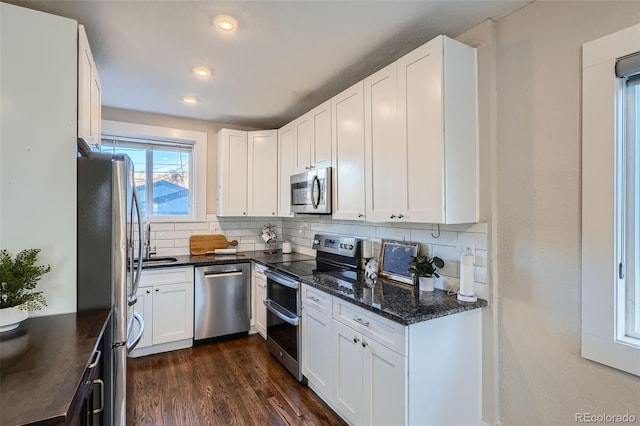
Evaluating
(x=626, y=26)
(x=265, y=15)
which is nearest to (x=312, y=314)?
(x=265, y=15)

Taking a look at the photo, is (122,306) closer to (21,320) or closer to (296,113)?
(21,320)

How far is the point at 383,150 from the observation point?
2160mm

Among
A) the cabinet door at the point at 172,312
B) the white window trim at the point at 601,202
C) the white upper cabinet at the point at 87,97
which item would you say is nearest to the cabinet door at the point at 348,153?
the white window trim at the point at 601,202

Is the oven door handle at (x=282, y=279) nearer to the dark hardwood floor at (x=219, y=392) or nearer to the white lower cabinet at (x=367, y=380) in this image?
the white lower cabinet at (x=367, y=380)

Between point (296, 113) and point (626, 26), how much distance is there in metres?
2.80

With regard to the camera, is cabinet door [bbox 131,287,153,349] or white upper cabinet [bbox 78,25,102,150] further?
cabinet door [bbox 131,287,153,349]

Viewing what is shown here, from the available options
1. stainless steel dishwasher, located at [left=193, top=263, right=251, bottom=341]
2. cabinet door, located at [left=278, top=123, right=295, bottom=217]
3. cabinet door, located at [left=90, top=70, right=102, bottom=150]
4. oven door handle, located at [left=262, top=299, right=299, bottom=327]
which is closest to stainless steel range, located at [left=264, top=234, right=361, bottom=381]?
oven door handle, located at [left=262, top=299, right=299, bottom=327]

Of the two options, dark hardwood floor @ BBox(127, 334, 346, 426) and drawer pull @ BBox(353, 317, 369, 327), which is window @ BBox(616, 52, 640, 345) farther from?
dark hardwood floor @ BBox(127, 334, 346, 426)

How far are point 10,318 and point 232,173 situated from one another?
2616 mm

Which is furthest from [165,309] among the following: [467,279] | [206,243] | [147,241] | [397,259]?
[467,279]

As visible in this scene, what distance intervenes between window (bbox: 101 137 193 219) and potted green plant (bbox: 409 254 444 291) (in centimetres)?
289

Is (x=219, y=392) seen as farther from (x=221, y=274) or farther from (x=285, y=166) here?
(x=285, y=166)

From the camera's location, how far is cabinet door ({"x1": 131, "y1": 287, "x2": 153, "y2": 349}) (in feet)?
9.96

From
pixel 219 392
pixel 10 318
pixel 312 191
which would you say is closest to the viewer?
pixel 10 318
